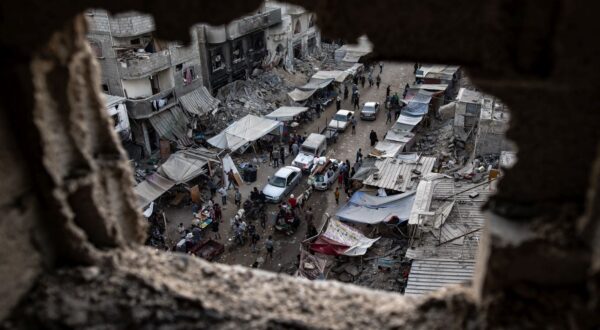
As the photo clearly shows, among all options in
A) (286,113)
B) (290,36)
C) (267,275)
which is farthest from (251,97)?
(267,275)

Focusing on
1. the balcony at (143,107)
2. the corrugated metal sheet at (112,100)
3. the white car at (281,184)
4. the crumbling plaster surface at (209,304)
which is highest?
the crumbling plaster surface at (209,304)

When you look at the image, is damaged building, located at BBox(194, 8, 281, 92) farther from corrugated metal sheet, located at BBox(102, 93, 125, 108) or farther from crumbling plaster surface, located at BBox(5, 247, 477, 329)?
crumbling plaster surface, located at BBox(5, 247, 477, 329)

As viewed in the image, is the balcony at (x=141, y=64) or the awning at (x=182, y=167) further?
the balcony at (x=141, y=64)

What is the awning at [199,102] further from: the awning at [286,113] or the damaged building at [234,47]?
the awning at [286,113]

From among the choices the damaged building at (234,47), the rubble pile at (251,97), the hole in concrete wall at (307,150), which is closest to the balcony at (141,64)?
the hole in concrete wall at (307,150)

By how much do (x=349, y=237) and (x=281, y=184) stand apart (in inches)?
225

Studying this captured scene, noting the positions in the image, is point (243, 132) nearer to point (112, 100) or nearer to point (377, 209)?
point (112, 100)

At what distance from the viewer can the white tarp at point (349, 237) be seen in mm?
15070

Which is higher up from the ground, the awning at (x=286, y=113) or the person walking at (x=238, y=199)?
the awning at (x=286, y=113)

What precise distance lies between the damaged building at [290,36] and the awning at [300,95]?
4874mm

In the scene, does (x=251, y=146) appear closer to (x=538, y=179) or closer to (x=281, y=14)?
(x=281, y=14)

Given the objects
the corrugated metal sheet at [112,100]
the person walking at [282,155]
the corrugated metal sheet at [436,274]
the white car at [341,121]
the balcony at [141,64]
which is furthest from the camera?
the white car at [341,121]

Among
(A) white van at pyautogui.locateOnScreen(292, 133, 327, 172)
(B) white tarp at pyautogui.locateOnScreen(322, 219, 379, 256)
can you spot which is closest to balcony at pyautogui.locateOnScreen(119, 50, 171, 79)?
(A) white van at pyautogui.locateOnScreen(292, 133, 327, 172)

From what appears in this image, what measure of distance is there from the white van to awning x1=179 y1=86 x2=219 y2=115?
6292 mm
